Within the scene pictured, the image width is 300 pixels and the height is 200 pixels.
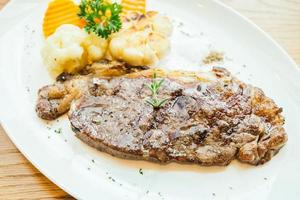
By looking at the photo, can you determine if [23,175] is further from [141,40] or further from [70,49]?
[141,40]

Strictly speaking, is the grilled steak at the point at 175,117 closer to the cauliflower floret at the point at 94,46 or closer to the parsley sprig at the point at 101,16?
the cauliflower floret at the point at 94,46

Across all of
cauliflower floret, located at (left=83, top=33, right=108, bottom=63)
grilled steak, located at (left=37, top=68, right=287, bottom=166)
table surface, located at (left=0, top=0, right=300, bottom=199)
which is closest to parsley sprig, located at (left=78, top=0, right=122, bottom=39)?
cauliflower floret, located at (left=83, top=33, right=108, bottom=63)

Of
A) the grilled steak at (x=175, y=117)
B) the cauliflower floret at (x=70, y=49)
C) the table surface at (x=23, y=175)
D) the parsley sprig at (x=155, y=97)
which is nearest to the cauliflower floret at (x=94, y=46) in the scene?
the cauliflower floret at (x=70, y=49)

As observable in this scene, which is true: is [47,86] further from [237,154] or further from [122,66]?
[237,154]

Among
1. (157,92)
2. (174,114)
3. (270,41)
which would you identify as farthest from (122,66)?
(270,41)

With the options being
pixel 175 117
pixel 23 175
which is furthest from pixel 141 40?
pixel 23 175

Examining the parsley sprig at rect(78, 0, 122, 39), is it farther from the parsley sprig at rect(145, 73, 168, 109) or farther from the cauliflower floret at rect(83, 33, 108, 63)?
the parsley sprig at rect(145, 73, 168, 109)

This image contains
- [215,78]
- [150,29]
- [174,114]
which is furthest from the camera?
[150,29]
